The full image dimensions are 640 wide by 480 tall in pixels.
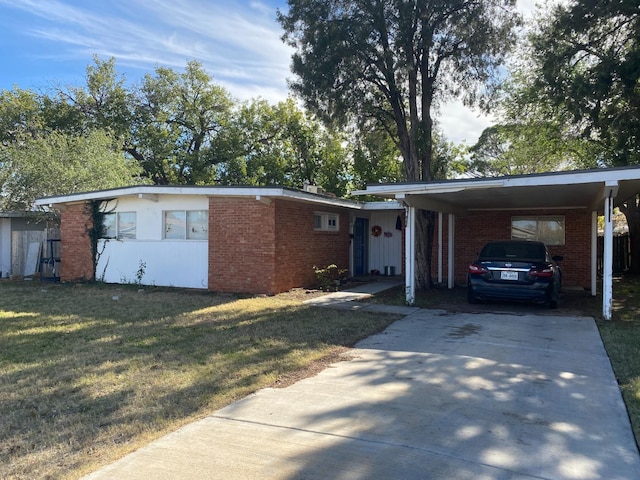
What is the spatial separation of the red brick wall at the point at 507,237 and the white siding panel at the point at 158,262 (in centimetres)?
781

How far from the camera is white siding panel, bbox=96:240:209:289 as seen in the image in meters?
13.2

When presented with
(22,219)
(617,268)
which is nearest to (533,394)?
(22,219)

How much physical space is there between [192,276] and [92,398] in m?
8.57

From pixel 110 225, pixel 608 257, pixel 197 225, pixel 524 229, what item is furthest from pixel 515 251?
pixel 110 225

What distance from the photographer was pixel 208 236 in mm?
12969

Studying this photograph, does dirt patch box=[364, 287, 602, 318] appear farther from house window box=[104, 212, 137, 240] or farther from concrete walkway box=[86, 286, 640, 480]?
house window box=[104, 212, 137, 240]

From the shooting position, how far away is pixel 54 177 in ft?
61.9

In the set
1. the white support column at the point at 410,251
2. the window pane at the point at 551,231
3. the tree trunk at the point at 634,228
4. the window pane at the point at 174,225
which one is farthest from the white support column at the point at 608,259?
the tree trunk at the point at 634,228

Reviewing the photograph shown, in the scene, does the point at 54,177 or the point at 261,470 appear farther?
the point at 54,177

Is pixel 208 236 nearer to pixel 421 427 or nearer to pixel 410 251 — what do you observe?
pixel 410 251

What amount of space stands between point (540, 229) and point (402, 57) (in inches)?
274

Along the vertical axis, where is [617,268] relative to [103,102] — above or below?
below

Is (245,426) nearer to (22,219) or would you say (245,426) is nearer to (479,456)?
(479,456)

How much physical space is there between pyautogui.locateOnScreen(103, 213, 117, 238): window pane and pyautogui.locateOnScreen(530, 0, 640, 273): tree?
44.7 feet
